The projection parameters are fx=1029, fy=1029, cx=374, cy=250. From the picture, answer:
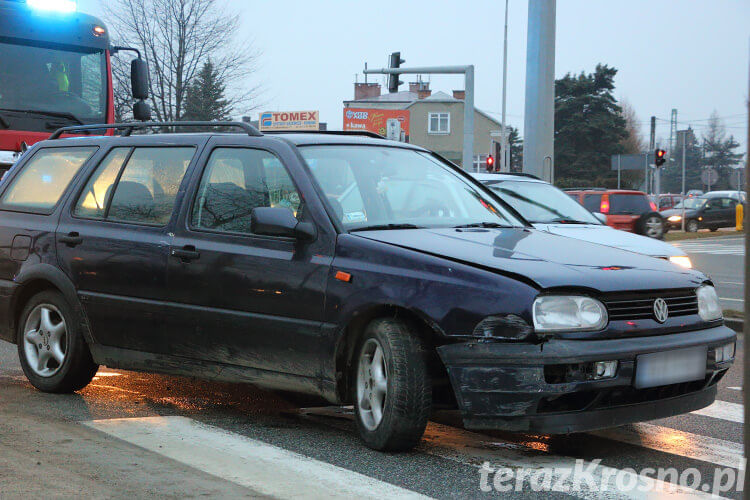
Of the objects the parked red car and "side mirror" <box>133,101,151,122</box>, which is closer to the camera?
"side mirror" <box>133,101,151,122</box>

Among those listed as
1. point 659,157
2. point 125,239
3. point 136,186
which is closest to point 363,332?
point 125,239

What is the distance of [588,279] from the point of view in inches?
187

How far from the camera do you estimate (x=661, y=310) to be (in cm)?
492

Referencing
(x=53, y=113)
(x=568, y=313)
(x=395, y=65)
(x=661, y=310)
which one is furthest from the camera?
(x=395, y=65)

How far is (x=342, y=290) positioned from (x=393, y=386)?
61 centimetres

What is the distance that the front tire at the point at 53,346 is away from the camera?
6.49m

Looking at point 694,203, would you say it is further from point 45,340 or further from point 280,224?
point 280,224

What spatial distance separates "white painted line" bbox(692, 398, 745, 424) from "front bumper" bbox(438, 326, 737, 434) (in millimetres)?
1613

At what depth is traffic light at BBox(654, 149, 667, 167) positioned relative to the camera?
3328 centimetres

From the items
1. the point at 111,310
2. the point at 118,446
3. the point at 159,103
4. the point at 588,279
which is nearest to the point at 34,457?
the point at 118,446

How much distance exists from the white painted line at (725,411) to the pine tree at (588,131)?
6804 cm

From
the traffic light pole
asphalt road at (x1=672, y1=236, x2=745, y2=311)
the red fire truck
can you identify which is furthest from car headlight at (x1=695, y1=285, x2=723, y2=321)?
the traffic light pole

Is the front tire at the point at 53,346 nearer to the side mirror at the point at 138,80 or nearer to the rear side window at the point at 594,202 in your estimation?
the side mirror at the point at 138,80

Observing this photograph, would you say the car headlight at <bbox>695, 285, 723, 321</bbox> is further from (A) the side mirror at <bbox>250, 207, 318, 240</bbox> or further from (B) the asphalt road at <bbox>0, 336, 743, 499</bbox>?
(A) the side mirror at <bbox>250, 207, 318, 240</bbox>
